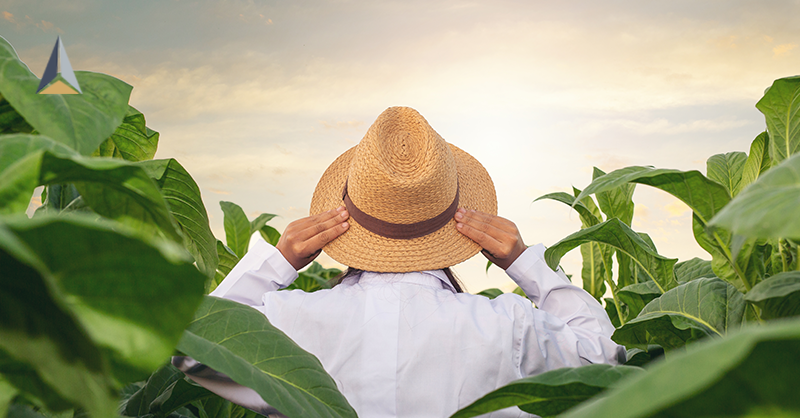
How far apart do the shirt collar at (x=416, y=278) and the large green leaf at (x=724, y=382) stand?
4.28 ft

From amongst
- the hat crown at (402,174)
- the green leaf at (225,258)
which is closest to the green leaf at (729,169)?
the hat crown at (402,174)

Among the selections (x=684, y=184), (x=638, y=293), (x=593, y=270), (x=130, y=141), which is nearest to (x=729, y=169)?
(x=638, y=293)

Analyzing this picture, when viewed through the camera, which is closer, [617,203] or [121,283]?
[121,283]

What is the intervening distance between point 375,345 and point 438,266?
1.10 feet

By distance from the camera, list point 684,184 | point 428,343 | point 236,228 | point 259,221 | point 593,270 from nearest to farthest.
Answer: point 684,184 → point 428,343 → point 593,270 → point 236,228 → point 259,221

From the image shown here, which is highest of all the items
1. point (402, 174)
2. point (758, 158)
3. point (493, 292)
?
point (402, 174)

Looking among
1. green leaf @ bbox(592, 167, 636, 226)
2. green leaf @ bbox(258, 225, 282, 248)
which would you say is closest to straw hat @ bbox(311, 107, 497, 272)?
green leaf @ bbox(592, 167, 636, 226)

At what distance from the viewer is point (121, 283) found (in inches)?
12.5

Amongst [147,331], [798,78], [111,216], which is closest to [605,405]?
[147,331]

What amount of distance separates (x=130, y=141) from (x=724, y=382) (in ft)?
3.16

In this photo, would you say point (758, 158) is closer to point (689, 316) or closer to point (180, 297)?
point (689, 316)

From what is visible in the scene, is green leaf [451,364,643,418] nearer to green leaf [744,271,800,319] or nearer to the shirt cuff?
green leaf [744,271,800,319]

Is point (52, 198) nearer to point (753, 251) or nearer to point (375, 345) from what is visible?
point (375, 345)

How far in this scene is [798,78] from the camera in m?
0.89
